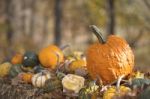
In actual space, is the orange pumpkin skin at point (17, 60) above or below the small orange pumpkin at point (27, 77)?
above

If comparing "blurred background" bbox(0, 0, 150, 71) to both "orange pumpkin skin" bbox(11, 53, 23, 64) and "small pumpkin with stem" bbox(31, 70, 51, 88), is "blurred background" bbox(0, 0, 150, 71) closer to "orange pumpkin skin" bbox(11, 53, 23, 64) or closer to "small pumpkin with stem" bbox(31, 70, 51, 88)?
"orange pumpkin skin" bbox(11, 53, 23, 64)

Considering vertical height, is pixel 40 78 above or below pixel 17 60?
below

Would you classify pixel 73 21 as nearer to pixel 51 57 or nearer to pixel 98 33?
pixel 51 57

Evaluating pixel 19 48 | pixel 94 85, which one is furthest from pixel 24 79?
pixel 19 48

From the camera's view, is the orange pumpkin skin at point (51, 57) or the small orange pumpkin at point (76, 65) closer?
the small orange pumpkin at point (76, 65)

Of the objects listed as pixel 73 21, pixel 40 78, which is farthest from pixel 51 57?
pixel 73 21

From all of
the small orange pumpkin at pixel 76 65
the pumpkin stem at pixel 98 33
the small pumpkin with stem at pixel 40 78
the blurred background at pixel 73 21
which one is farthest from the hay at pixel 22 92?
the blurred background at pixel 73 21

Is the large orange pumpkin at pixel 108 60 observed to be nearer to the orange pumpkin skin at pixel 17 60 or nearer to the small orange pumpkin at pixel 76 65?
the small orange pumpkin at pixel 76 65
